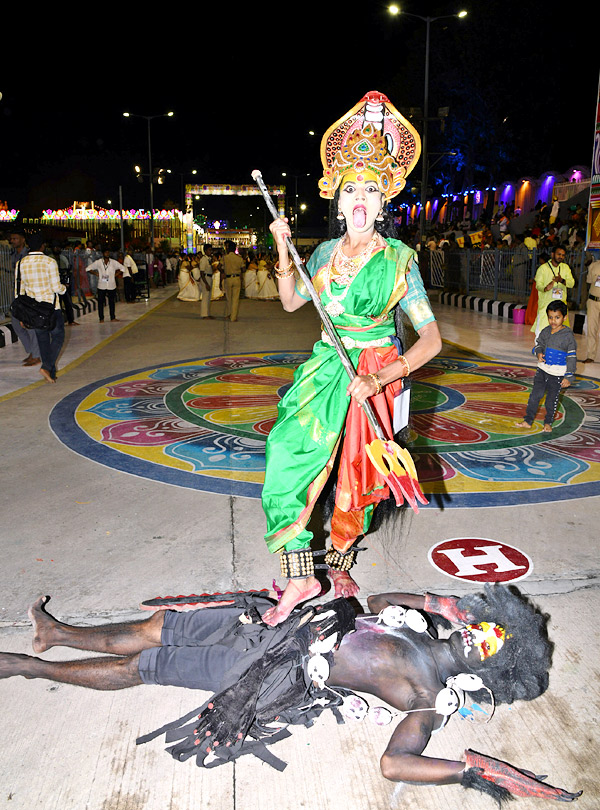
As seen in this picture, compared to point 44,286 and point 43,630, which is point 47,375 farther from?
point 43,630

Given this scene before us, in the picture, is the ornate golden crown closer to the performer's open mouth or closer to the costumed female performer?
the costumed female performer

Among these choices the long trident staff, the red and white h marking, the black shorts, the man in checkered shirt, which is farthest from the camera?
the man in checkered shirt

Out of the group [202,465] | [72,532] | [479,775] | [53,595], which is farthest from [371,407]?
[202,465]

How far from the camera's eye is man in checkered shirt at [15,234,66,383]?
25.8ft

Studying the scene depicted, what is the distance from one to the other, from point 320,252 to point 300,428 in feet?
2.85

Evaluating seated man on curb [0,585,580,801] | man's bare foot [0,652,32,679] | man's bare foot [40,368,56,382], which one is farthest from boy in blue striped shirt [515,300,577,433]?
man's bare foot [40,368,56,382]

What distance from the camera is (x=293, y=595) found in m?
2.72

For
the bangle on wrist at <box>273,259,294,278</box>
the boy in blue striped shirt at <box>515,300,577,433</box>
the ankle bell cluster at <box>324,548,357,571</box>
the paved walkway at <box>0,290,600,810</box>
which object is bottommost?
the paved walkway at <box>0,290,600,810</box>

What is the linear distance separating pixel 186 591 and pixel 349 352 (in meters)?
1.33

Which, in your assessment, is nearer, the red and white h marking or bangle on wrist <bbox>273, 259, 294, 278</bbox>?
bangle on wrist <bbox>273, 259, 294, 278</bbox>

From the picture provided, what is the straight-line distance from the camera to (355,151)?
298 centimetres

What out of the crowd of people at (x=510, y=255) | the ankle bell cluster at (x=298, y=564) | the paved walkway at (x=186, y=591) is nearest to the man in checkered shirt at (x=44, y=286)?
the paved walkway at (x=186, y=591)

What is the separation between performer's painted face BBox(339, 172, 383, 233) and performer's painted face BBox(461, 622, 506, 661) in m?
1.69

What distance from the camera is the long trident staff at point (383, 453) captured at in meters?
2.65
